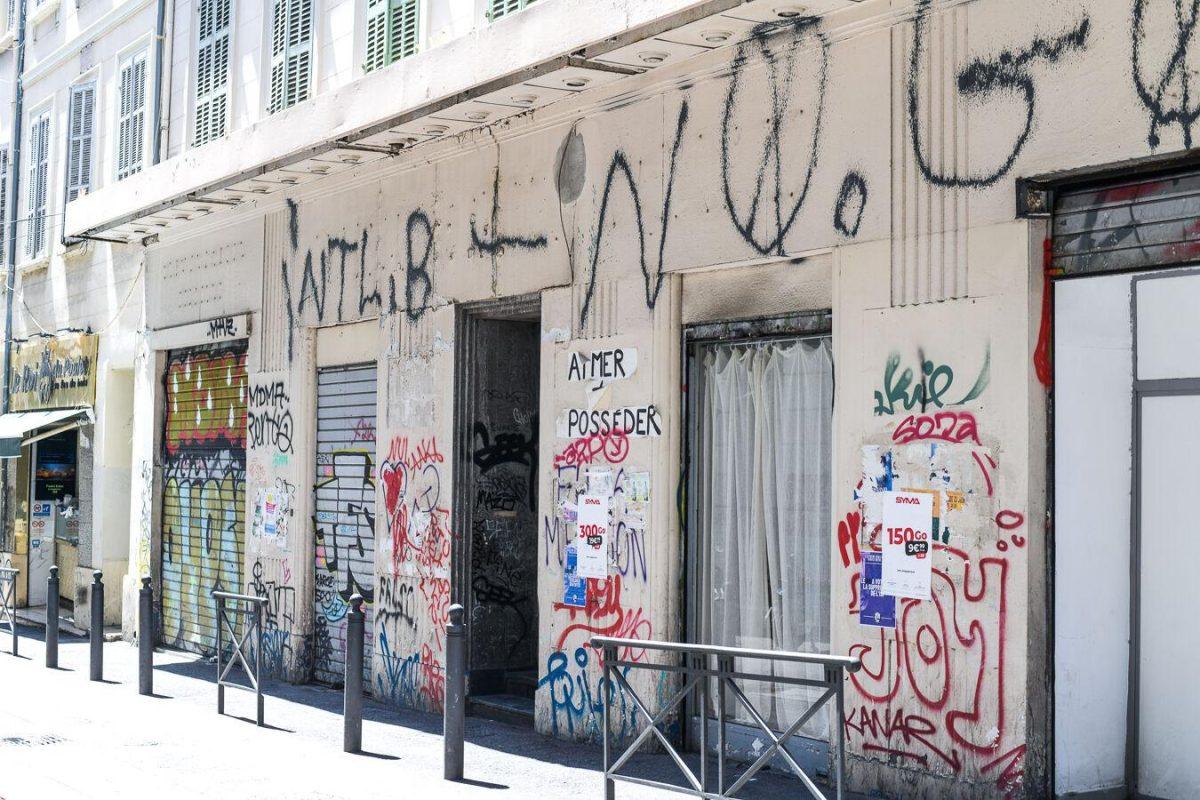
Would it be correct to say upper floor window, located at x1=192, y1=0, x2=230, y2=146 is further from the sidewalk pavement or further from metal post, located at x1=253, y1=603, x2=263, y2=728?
metal post, located at x1=253, y1=603, x2=263, y2=728

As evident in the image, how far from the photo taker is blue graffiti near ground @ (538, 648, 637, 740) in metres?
9.10

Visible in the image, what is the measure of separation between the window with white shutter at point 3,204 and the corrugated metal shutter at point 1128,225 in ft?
59.6

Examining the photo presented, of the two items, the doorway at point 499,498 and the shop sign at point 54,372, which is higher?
the shop sign at point 54,372

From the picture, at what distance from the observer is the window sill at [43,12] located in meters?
19.8

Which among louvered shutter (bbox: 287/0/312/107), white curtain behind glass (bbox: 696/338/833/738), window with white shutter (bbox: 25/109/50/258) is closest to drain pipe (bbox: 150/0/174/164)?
louvered shutter (bbox: 287/0/312/107)

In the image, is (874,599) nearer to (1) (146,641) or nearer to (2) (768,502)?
(2) (768,502)

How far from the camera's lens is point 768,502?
8.59m

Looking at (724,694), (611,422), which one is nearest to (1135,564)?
(724,694)

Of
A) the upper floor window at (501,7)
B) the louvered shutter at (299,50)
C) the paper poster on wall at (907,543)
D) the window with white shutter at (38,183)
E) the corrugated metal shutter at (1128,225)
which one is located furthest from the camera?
the window with white shutter at (38,183)

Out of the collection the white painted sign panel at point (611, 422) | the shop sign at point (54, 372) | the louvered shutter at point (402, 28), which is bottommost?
the white painted sign panel at point (611, 422)

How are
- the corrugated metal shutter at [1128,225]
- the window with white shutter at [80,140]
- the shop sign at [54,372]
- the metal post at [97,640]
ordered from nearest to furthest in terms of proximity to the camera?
the corrugated metal shutter at [1128,225] → the metal post at [97,640] → the shop sign at [54,372] → the window with white shutter at [80,140]

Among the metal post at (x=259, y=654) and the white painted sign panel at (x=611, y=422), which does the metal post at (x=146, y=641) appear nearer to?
the metal post at (x=259, y=654)

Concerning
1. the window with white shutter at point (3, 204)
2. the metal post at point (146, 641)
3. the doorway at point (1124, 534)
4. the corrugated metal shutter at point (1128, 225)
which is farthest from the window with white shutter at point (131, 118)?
the doorway at point (1124, 534)

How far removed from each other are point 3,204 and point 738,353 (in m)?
16.4
